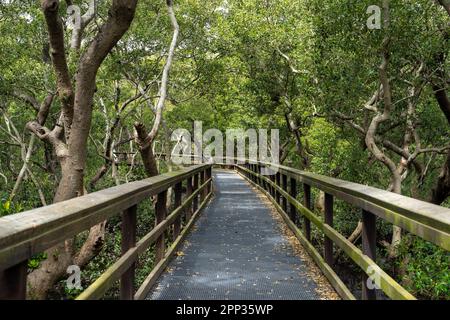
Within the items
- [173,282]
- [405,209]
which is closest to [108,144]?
[173,282]

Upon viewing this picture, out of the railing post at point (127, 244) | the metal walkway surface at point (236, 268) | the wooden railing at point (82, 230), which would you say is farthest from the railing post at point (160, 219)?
the railing post at point (127, 244)

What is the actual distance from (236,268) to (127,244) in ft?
7.15

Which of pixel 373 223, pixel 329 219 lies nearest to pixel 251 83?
pixel 329 219

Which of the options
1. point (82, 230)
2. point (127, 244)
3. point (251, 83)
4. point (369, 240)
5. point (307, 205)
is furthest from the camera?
point (251, 83)

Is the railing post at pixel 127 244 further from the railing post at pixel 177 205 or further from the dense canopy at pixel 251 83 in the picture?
the railing post at pixel 177 205

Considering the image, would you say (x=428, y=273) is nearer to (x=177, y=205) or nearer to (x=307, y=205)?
(x=307, y=205)

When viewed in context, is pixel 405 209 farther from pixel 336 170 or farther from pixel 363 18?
pixel 336 170

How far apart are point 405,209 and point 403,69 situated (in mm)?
9999

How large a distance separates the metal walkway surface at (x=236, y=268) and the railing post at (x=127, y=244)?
0.80 metres

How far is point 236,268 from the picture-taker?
226 inches

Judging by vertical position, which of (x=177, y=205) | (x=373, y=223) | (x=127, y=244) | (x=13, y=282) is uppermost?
(x=13, y=282)

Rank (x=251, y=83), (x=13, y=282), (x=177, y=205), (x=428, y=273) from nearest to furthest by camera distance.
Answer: (x=13, y=282), (x=177, y=205), (x=428, y=273), (x=251, y=83)

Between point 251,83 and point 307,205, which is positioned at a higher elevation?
point 251,83

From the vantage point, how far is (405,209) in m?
2.91
